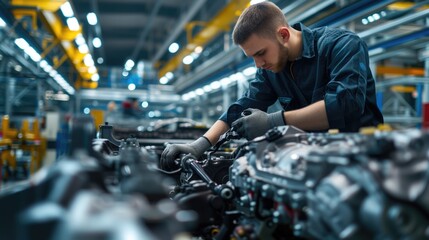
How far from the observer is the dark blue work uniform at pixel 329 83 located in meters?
1.91

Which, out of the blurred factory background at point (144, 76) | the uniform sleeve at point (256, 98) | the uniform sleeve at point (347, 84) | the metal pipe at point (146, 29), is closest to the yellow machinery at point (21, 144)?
the blurred factory background at point (144, 76)

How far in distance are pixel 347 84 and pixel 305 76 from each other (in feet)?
1.61

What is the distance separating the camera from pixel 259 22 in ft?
6.95

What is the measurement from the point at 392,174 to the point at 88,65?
1424 cm

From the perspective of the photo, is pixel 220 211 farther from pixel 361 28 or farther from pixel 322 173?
pixel 361 28

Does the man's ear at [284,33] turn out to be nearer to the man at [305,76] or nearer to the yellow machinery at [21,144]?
the man at [305,76]

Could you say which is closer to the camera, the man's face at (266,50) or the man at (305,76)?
the man at (305,76)

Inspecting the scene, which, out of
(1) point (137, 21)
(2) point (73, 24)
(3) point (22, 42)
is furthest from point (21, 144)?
(1) point (137, 21)

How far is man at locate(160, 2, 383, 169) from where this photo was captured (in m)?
1.93

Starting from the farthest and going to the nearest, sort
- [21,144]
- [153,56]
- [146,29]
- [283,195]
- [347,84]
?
[153,56]
[146,29]
[21,144]
[347,84]
[283,195]

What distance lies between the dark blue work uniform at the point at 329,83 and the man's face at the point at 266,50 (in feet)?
0.46

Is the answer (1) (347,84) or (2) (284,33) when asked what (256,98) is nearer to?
(2) (284,33)

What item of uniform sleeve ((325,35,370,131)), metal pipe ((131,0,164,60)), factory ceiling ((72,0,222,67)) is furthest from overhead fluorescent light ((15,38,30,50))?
uniform sleeve ((325,35,370,131))

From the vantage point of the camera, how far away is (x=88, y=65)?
14078mm
